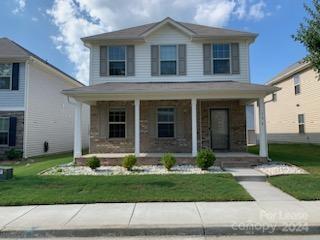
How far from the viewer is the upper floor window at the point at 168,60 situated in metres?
14.2

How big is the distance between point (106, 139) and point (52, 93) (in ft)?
23.7

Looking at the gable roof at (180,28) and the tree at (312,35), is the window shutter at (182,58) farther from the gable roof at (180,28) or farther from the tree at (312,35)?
the tree at (312,35)

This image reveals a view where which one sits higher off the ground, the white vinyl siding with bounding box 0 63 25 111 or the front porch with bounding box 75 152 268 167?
the white vinyl siding with bounding box 0 63 25 111

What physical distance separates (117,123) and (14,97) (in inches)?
245

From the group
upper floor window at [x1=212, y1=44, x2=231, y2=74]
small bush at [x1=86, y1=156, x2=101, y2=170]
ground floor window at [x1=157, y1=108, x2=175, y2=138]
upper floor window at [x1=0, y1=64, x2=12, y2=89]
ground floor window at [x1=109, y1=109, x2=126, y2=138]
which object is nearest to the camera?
small bush at [x1=86, y1=156, x2=101, y2=170]

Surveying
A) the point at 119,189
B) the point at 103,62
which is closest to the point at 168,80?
the point at 103,62

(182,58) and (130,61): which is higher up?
(182,58)

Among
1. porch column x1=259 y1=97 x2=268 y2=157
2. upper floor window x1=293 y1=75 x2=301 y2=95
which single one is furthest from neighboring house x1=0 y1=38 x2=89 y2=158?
upper floor window x1=293 y1=75 x2=301 y2=95

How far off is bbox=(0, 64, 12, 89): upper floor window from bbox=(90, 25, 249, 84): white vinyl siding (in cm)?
504

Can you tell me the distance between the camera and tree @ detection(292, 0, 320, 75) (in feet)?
30.8

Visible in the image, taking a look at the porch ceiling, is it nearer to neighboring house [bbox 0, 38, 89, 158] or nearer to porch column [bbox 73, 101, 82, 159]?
porch column [bbox 73, 101, 82, 159]

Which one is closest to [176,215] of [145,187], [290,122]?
[145,187]

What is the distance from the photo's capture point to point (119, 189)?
770 centimetres

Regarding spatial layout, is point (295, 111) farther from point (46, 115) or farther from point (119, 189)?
point (119, 189)
